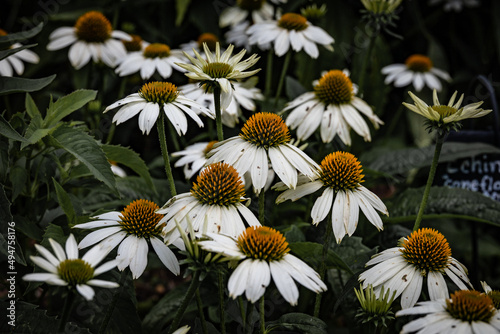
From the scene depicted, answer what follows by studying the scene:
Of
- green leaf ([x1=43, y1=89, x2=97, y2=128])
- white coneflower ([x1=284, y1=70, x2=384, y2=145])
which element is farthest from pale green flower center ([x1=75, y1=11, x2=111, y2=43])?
white coneflower ([x1=284, y1=70, x2=384, y2=145])

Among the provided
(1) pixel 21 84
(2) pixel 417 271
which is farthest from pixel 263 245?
(1) pixel 21 84

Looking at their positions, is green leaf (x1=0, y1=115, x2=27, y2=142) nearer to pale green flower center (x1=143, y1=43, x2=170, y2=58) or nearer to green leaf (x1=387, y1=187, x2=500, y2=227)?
pale green flower center (x1=143, y1=43, x2=170, y2=58)

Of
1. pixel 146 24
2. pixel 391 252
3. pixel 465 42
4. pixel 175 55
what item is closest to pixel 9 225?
pixel 391 252

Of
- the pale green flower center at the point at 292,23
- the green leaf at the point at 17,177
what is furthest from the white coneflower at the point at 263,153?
the pale green flower center at the point at 292,23

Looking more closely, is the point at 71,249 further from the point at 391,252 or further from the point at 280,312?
the point at 280,312

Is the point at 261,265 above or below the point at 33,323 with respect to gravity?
above

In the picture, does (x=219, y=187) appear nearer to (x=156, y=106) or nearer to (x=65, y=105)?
(x=156, y=106)
